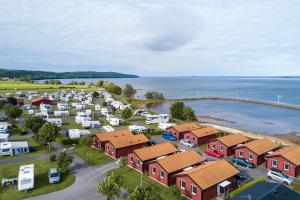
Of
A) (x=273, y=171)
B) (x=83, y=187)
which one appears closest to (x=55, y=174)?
(x=83, y=187)

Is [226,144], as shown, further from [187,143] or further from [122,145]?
[122,145]

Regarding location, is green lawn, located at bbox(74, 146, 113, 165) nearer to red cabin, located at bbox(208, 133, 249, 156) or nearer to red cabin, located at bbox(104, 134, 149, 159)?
red cabin, located at bbox(104, 134, 149, 159)

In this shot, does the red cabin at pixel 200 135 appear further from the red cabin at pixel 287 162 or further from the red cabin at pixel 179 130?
the red cabin at pixel 287 162

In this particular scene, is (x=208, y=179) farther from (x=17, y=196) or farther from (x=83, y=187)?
(x=17, y=196)

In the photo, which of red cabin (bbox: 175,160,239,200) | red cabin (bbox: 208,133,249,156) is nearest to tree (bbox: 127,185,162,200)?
red cabin (bbox: 175,160,239,200)

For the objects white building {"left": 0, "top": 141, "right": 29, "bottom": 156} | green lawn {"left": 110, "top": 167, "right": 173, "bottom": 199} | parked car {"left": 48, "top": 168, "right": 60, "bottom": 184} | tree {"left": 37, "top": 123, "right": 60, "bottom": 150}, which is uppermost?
tree {"left": 37, "top": 123, "right": 60, "bottom": 150}

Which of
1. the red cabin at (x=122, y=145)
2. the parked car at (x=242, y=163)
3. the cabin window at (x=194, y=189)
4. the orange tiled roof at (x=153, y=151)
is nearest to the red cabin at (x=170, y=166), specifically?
the orange tiled roof at (x=153, y=151)

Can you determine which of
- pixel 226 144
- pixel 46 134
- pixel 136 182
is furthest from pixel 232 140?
pixel 46 134
